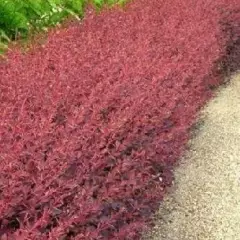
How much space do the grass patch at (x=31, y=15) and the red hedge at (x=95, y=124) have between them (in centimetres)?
55

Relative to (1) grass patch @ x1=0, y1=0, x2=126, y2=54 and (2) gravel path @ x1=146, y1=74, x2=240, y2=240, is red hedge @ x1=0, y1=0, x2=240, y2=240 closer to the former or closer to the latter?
(2) gravel path @ x1=146, y1=74, x2=240, y2=240

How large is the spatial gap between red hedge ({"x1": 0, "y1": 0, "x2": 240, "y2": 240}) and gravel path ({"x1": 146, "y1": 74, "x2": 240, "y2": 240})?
312mm

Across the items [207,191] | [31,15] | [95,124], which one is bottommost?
[207,191]

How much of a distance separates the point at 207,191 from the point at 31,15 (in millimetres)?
2709

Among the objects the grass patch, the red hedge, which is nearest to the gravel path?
the red hedge

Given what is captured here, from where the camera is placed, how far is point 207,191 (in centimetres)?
552

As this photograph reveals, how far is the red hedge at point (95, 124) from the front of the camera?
268 cm

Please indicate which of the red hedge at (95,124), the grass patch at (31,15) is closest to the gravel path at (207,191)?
the red hedge at (95,124)

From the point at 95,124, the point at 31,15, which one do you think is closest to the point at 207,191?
the point at 95,124

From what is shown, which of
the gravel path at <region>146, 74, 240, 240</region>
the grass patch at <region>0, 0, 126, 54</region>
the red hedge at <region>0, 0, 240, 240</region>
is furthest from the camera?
the grass patch at <region>0, 0, 126, 54</region>

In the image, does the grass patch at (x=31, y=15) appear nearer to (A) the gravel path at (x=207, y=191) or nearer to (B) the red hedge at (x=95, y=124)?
(B) the red hedge at (x=95, y=124)

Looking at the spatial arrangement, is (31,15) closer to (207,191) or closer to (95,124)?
(207,191)

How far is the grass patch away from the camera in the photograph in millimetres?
6363

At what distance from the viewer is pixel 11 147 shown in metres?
2.79
